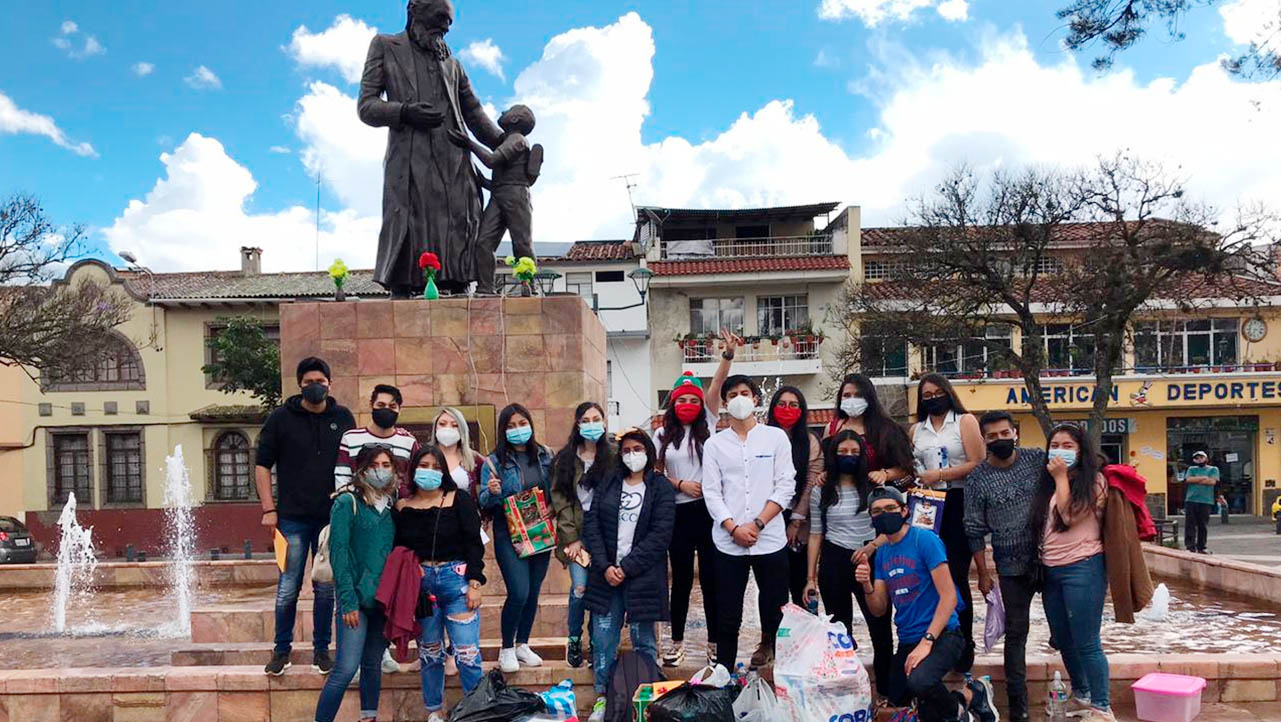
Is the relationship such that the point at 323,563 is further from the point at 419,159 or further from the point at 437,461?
the point at 419,159

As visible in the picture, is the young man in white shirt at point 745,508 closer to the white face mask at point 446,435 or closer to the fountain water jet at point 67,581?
the white face mask at point 446,435

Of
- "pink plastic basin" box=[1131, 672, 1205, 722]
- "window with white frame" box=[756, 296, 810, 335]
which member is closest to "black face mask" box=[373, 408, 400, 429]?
"pink plastic basin" box=[1131, 672, 1205, 722]

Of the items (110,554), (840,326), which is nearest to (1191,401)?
(840,326)

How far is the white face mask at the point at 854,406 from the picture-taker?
5.56 m

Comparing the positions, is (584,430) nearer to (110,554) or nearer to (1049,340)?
(110,554)

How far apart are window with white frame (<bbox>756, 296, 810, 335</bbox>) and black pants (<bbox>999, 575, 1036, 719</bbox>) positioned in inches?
1028

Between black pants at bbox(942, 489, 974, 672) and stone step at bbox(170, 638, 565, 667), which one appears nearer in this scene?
black pants at bbox(942, 489, 974, 672)

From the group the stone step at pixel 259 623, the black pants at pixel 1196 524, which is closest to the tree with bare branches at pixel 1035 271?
the black pants at pixel 1196 524

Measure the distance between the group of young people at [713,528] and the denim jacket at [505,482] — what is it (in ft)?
0.05

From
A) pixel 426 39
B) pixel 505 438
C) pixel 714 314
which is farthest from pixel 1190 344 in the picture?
pixel 505 438

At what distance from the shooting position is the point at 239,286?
29172mm

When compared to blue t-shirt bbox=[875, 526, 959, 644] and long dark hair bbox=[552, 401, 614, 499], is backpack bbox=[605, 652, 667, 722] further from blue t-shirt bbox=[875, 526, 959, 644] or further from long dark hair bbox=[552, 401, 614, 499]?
blue t-shirt bbox=[875, 526, 959, 644]

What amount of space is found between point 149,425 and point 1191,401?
2959 centimetres

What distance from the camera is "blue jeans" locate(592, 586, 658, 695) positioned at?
17.7 feet
